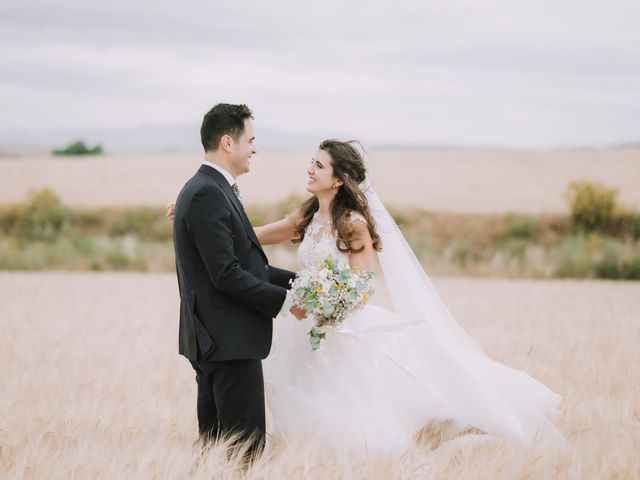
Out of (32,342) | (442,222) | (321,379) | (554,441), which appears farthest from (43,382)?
(442,222)

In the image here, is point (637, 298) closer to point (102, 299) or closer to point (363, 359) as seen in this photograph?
point (102, 299)

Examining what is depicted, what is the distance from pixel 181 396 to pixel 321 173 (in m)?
2.50

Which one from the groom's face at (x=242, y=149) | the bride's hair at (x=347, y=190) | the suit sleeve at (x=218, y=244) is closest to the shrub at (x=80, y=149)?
the bride's hair at (x=347, y=190)

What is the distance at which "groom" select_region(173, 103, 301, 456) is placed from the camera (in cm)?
434

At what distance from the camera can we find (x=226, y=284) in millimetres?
4328

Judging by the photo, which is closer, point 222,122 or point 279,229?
point 222,122

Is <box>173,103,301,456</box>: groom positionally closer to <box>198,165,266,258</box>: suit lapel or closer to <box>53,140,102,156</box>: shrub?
<box>198,165,266,258</box>: suit lapel

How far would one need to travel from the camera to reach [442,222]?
25.2m

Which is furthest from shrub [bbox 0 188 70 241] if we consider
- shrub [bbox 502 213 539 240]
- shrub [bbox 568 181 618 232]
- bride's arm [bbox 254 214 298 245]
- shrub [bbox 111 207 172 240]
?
bride's arm [bbox 254 214 298 245]

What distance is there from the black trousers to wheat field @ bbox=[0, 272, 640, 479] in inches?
7.0

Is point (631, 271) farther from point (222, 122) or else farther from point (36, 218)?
point (36, 218)

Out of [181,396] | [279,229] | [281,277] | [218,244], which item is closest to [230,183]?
[218,244]

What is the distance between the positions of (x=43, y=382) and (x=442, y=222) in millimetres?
19277

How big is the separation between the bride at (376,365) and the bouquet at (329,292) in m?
0.32
